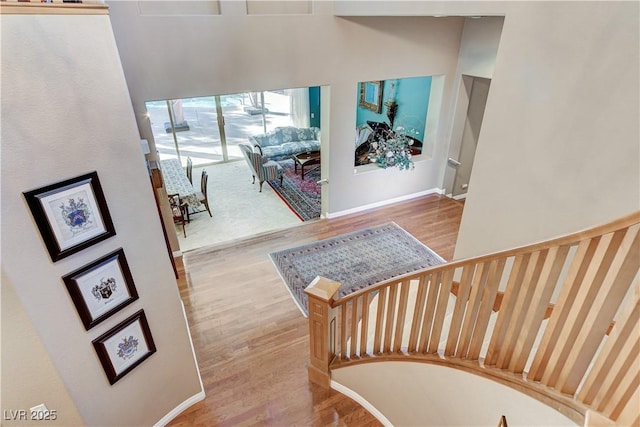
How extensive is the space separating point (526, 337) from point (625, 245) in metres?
0.64

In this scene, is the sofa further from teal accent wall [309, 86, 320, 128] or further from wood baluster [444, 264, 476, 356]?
wood baluster [444, 264, 476, 356]

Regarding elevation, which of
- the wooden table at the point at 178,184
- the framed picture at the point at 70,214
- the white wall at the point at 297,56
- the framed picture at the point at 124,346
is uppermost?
the white wall at the point at 297,56

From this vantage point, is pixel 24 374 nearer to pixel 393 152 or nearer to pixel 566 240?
pixel 566 240

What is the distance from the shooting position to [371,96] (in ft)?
29.1

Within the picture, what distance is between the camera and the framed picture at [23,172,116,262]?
1701 millimetres

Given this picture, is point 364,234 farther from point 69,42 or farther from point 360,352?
point 69,42

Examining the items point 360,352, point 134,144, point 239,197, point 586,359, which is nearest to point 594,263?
point 586,359

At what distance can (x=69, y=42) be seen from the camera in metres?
1.59

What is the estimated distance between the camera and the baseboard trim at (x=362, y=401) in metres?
3.05

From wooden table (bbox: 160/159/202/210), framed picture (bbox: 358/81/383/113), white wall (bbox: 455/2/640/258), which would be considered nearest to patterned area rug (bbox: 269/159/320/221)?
wooden table (bbox: 160/159/202/210)

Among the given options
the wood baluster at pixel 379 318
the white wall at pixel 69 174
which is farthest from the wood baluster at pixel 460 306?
the white wall at pixel 69 174

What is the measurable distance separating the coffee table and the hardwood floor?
91.0 inches

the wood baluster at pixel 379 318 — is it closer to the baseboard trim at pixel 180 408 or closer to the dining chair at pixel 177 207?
the baseboard trim at pixel 180 408

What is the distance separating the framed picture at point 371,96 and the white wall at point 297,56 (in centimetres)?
256
